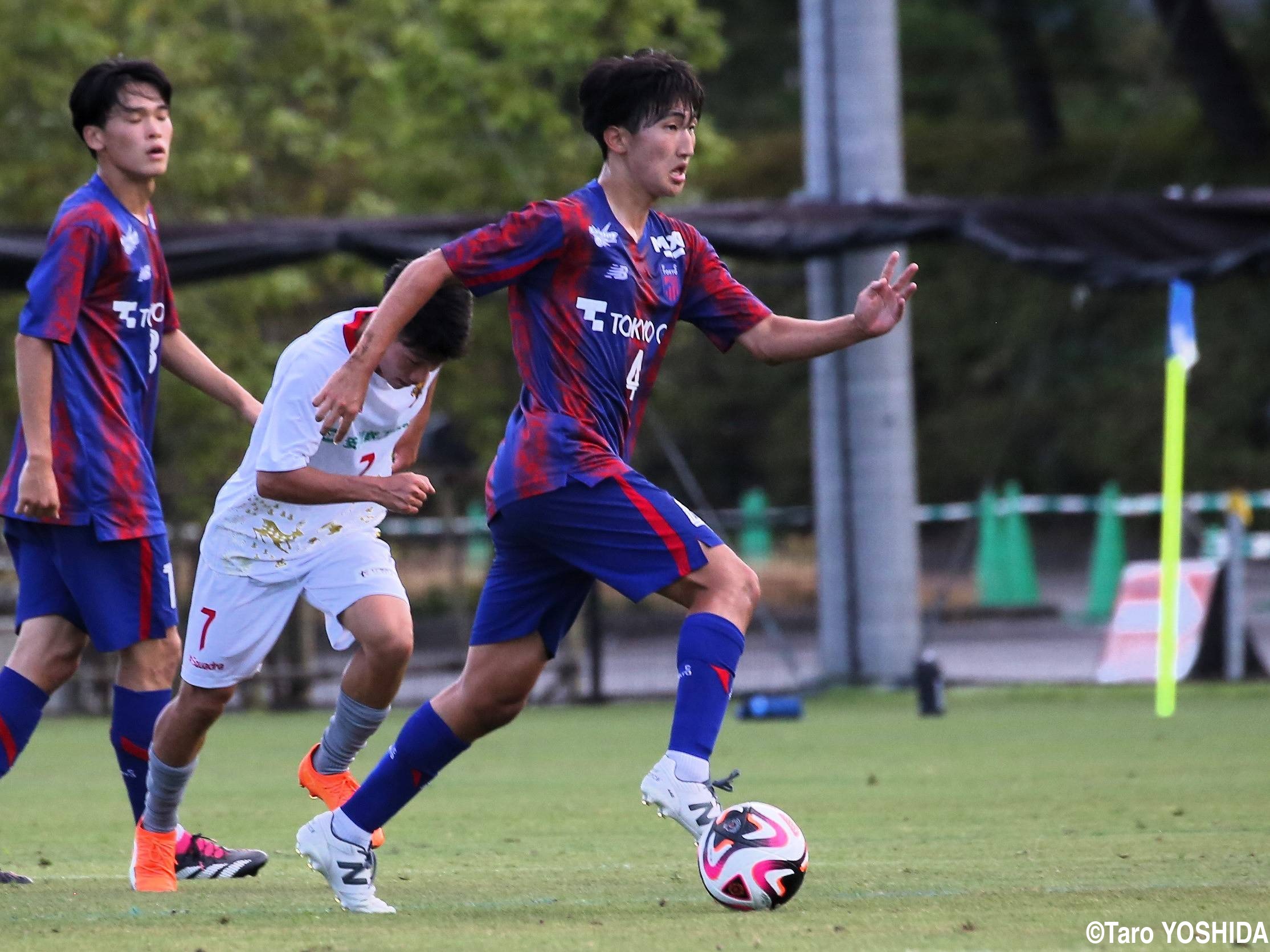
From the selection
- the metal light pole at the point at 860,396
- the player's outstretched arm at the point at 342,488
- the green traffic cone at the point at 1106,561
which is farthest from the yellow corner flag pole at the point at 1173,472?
the green traffic cone at the point at 1106,561

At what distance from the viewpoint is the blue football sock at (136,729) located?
587 centimetres

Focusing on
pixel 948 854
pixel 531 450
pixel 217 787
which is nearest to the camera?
pixel 531 450

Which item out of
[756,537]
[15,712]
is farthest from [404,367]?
[756,537]

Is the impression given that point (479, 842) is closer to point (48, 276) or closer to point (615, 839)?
point (615, 839)

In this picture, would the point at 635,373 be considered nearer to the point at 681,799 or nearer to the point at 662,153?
the point at 662,153

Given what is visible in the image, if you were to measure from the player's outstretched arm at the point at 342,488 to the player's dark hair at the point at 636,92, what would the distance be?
3.13 feet

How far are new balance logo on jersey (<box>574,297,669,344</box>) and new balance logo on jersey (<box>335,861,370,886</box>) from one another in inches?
55.8

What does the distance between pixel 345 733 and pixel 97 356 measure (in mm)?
1251

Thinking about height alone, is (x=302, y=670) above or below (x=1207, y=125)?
below

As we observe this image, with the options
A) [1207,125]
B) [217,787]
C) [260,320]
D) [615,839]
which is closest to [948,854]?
[615,839]

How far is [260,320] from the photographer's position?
17219 mm

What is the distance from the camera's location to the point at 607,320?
4969mm

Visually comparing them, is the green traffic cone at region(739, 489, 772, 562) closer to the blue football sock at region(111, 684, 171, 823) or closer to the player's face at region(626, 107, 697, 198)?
the blue football sock at region(111, 684, 171, 823)

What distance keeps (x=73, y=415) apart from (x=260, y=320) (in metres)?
11.7
